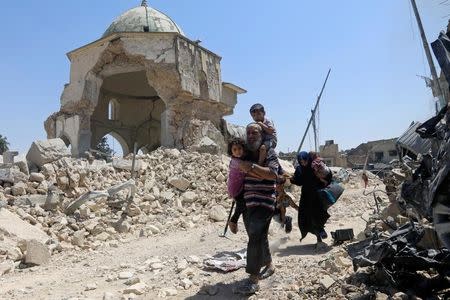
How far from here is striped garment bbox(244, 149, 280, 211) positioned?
3180mm

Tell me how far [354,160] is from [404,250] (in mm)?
25865

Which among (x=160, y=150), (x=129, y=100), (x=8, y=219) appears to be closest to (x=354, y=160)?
(x=129, y=100)

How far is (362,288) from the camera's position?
106 inches

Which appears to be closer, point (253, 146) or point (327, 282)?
point (327, 282)

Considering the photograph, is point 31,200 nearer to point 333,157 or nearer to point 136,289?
point 136,289

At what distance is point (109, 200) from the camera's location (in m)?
7.57

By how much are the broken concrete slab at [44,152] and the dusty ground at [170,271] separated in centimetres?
363

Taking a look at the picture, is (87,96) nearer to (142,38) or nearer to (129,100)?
(142,38)

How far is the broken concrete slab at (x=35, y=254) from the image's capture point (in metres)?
4.93

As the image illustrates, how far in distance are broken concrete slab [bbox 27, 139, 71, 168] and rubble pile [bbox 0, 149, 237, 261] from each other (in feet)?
0.51

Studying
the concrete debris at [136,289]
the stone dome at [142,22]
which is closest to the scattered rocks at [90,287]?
the concrete debris at [136,289]

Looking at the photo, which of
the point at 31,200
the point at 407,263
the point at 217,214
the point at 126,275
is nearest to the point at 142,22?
the point at 31,200

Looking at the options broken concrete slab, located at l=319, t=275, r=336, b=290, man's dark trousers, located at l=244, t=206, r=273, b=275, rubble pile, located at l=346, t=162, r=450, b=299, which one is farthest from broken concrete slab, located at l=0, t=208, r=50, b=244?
rubble pile, located at l=346, t=162, r=450, b=299

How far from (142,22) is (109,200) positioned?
31.7 feet
